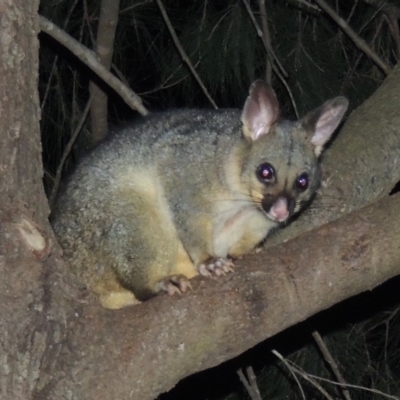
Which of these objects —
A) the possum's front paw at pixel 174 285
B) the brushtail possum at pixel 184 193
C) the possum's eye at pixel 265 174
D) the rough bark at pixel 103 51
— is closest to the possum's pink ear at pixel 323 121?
the brushtail possum at pixel 184 193

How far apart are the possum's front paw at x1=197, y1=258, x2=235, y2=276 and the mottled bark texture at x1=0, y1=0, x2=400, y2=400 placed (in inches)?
2.4

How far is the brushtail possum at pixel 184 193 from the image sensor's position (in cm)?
291

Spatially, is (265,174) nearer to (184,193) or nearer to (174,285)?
(184,193)

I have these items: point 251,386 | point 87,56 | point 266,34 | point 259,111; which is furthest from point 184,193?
point 266,34

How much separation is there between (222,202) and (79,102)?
7.16 ft

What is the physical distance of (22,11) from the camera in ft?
7.49

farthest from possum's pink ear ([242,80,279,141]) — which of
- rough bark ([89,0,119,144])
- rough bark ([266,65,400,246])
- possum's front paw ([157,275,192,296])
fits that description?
rough bark ([89,0,119,144])

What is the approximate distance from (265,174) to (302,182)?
16 cm

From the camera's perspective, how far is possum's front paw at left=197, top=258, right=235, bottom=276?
2752 millimetres

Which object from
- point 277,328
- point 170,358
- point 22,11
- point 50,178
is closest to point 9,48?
point 22,11

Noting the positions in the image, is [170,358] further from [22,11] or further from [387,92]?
[387,92]

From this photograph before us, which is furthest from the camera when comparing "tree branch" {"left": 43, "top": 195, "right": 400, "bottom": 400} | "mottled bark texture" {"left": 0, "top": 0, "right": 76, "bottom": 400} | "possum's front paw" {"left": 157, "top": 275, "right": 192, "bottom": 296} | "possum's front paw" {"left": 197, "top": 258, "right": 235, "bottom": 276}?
"possum's front paw" {"left": 197, "top": 258, "right": 235, "bottom": 276}

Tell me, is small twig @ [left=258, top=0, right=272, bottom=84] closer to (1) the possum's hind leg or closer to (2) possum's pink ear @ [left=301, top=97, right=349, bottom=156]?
(2) possum's pink ear @ [left=301, top=97, right=349, bottom=156]

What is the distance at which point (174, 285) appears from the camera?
8.89 ft
